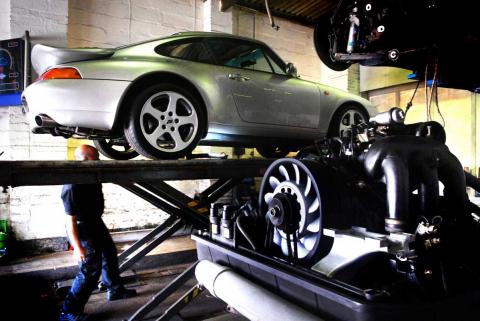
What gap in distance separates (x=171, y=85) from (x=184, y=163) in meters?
0.77

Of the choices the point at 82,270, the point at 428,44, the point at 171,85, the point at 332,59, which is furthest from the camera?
the point at 82,270

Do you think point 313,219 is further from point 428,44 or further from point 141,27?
point 141,27

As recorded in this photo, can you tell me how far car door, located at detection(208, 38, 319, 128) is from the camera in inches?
134

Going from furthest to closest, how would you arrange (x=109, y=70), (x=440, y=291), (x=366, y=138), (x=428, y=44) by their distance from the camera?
(x=109, y=70) → (x=428, y=44) → (x=366, y=138) → (x=440, y=291)

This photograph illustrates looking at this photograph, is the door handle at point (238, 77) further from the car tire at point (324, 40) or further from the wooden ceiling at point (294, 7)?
the wooden ceiling at point (294, 7)

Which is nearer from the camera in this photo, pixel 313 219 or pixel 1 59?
pixel 313 219

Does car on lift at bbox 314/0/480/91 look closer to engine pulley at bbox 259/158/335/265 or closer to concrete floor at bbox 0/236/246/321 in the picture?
engine pulley at bbox 259/158/335/265

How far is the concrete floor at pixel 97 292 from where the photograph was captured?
3.45 meters

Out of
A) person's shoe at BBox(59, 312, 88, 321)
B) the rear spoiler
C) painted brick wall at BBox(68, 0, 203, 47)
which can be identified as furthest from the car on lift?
painted brick wall at BBox(68, 0, 203, 47)

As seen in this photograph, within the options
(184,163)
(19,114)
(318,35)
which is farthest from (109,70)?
(19,114)

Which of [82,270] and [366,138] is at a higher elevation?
[366,138]

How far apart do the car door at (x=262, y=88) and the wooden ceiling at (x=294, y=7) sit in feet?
11.6

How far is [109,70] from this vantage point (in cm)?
279

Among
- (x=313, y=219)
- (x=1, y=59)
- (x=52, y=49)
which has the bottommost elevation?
(x=313, y=219)
